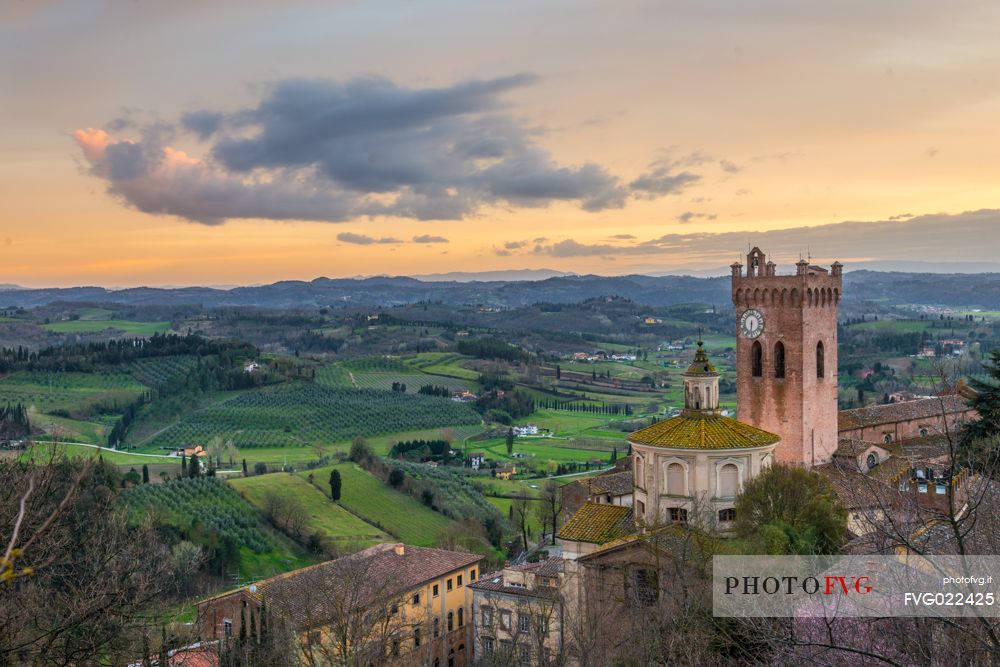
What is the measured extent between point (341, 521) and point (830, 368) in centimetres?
5052

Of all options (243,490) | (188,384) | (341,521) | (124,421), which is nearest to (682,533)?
(341,521)

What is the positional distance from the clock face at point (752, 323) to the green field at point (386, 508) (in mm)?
38787

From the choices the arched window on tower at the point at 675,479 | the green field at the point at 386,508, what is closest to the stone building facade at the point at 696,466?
the arched window on tower at the point at 675,479

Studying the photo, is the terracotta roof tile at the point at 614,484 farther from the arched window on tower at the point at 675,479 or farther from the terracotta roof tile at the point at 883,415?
the arched window on tower at the point at 675,479

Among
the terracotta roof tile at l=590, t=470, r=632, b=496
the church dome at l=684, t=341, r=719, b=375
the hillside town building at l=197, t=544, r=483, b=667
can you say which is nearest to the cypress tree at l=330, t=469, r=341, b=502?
the hillside town building at l=197, t=544, r=483, b=667

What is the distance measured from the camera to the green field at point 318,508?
8000 centimetres

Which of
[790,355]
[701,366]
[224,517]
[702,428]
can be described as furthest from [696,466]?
[224,517]

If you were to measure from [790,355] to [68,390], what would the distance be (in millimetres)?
156830

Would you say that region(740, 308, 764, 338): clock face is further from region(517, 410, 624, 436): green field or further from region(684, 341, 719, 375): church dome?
region(517, 410, 624, 436): green field

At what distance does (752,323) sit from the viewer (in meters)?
55.5

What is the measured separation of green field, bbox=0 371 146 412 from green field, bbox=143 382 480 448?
2032 centimetres

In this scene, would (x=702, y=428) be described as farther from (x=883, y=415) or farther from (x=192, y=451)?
(x=192, y=451)

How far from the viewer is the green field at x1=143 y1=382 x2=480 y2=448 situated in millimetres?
147375

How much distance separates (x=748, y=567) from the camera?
27.0 m
